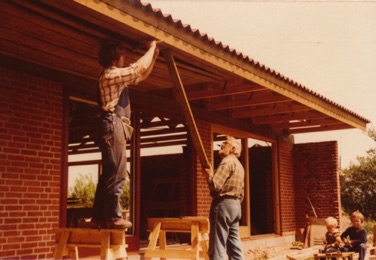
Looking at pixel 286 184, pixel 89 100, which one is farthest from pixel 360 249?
pixel 286 184

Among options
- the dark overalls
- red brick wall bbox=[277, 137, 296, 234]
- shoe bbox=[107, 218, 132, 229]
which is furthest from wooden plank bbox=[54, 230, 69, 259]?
red brick wall bbox=[277, 137, 296, 234]

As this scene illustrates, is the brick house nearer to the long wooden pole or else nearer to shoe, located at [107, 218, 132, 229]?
the long wooden pole

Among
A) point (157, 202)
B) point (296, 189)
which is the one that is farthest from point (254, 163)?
point (157, 202)

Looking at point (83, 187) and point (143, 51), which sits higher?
point (143, 51)

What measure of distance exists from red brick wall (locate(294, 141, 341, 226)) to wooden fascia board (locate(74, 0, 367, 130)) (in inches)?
198

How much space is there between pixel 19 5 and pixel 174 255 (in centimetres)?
336

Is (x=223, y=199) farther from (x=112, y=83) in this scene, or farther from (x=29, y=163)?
(x=29, y=163)

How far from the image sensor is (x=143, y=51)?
5910 mm

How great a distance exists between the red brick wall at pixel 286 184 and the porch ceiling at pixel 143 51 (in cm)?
323

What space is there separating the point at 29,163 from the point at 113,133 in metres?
2.88

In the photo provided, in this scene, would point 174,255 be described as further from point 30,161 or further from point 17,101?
point 17,101

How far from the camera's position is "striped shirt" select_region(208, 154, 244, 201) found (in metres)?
5.47

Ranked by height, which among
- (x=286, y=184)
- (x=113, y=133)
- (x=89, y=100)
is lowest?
(x=286, y=184)

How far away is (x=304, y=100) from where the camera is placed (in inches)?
357
